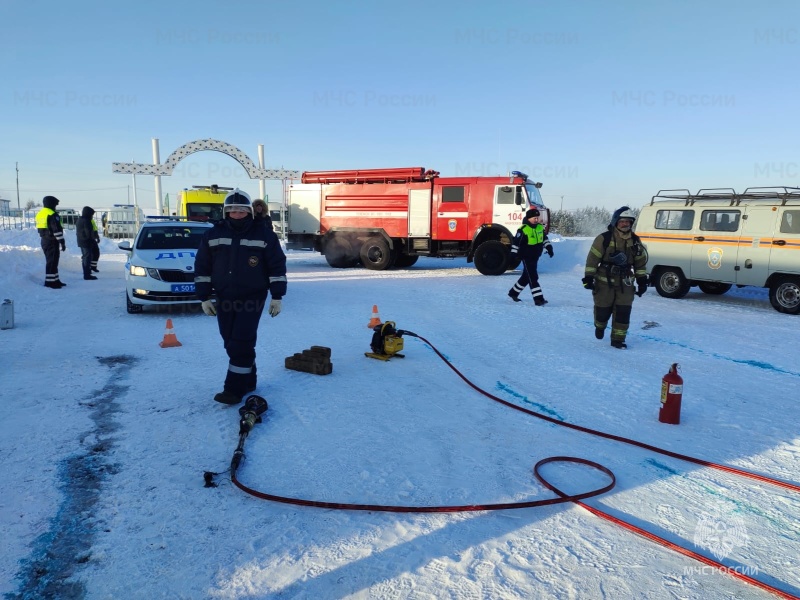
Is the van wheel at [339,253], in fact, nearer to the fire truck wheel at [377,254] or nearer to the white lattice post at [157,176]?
the fire truck wheel at [377,254]

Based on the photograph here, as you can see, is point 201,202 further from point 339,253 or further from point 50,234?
point 50,234

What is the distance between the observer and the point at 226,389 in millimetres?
4656

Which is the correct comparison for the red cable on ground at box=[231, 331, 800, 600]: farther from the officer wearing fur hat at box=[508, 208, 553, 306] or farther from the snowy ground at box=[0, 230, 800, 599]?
the officer wearing fur hat at box=[508, 208, 553, 306]

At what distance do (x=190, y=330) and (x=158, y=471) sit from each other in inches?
184

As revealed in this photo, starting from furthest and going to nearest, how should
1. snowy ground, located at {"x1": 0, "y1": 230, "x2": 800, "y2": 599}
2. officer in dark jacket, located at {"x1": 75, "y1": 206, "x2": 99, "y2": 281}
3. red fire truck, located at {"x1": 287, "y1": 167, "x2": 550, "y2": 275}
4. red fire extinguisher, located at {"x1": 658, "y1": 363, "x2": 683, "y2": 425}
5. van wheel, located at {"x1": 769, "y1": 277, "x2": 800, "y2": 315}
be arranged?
red fire truck, located at {"x1": 287, "y1": 167, "x2": 550, "y2": 275} < officer in dark jacket, located at {"x1": 75, "y1": 206, "x2": 99, "y2": 281} < van wheel, located at {"x1": 769, "y1": 277, "x2": 800, "y2": 315} < red fire extinguisher, located at {"x1": 658, "y1": 363, "x2": 683, "y2": 425} < snowy ground, located at {"x1": 0, "y1": 230, "x2": 800, "y2": 599}

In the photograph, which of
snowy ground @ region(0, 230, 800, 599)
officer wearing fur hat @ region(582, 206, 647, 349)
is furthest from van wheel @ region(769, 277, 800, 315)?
officer wearing fur hat @ region(582, 206, 647, 349)

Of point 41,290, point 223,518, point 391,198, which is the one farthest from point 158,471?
point 391,198

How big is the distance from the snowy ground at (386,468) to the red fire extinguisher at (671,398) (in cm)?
10

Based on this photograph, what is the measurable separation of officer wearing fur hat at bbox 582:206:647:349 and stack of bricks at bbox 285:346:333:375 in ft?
12.2

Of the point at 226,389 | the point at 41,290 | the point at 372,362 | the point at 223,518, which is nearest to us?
the point at 223,518

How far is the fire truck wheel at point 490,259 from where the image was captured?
15.8 meters

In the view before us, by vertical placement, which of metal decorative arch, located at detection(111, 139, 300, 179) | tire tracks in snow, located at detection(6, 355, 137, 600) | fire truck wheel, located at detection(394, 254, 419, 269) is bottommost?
tire tracks in snow, located at detection(6, 355, 137, 600)

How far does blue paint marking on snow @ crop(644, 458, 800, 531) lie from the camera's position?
2.95 meters

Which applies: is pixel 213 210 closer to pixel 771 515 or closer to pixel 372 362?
pixel 372 362
